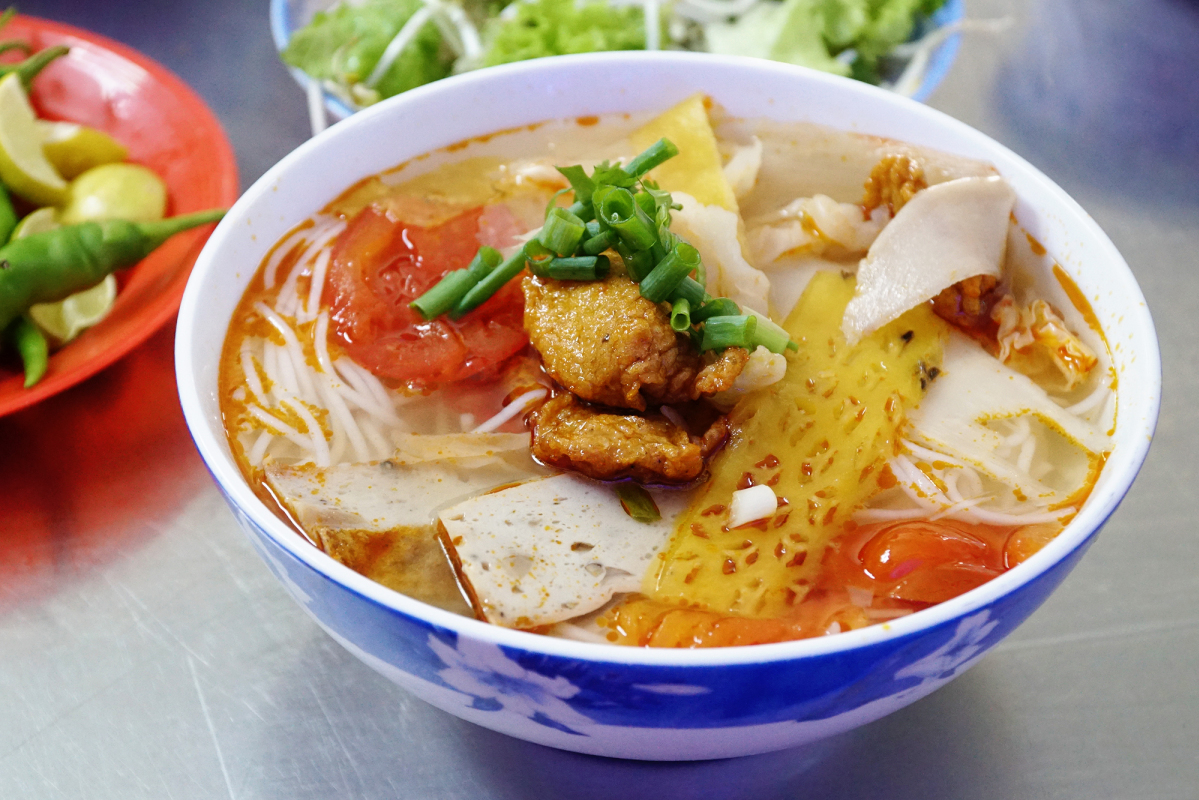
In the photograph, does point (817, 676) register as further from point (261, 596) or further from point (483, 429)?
point (261, 596)

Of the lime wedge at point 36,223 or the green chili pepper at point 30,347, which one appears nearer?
the green chili pepper at point 30,347

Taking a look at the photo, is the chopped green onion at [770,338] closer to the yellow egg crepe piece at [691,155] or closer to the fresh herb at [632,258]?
the fresh herb at [632,258]

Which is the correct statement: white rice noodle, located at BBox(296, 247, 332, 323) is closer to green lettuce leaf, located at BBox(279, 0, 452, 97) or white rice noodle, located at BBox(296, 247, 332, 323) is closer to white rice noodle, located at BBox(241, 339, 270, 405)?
white rice noodle, located at BBox(241, 339, 270, 405)

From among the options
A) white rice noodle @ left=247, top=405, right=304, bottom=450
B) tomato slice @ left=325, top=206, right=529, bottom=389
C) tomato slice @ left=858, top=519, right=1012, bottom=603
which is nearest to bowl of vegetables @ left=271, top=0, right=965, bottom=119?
tomato slice @ left=325, top=206, right=529, bottom=389

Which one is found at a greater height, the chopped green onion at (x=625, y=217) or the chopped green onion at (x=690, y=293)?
the chopped green onion at (x=625, y=217)

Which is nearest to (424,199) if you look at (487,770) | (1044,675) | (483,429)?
(483,429)

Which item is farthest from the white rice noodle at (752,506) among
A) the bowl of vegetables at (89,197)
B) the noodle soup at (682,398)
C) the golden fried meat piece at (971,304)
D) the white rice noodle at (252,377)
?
the bowl of vegetables at (89,197)
